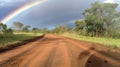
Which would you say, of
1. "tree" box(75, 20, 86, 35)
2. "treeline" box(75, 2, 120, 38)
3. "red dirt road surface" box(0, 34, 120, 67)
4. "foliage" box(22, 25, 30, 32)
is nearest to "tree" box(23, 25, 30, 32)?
"foliage" box(22, 25, 30, 32)

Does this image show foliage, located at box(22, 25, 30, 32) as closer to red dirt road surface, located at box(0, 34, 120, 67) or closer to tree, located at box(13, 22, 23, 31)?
tree, located at box(13, 22, 23, 31)

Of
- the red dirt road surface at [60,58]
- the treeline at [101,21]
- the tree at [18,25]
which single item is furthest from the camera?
the tree at [18,25]

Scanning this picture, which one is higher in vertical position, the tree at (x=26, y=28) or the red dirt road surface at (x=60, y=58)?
the tree at (x=26, y=28)

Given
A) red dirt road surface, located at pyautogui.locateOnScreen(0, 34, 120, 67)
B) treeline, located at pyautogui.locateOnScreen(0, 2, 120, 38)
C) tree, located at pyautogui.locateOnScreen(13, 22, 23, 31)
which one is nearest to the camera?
red dirt road surface, located at pyautogui.locateOnScreen(0, 34, 120, 67)

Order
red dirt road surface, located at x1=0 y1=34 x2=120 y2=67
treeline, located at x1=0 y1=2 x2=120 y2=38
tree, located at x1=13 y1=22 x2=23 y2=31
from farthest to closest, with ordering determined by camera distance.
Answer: tree, located at x1=13 y1=22 x2=23 y2=31 < treeline, located at x1=0 y1=2 x2=120 y2=38 < red dirt road surface, located at x1=0 y1=34 x2=120 y2=67

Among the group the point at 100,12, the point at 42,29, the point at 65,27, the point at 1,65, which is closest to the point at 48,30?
the point at 42,29

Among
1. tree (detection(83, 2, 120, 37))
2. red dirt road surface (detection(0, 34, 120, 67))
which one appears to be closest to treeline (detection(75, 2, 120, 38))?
tree (detection(83, 2, 120, 37))

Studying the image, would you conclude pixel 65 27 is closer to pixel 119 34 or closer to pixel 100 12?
pixel 100 12

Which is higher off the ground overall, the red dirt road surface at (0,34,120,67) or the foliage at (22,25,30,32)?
the foliage at (22,25,30,32)

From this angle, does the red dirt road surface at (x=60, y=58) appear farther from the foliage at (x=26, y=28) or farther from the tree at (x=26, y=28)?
the tree at (x=26, y=28)

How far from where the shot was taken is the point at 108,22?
67188 millimetres

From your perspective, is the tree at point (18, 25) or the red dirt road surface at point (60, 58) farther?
the tree at point (18, 25)

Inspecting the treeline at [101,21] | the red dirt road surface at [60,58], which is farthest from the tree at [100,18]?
the red dirt road surface at [60,58]

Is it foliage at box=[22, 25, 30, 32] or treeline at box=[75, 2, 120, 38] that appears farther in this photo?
foliage at box=[22, 25, 30, 32]
